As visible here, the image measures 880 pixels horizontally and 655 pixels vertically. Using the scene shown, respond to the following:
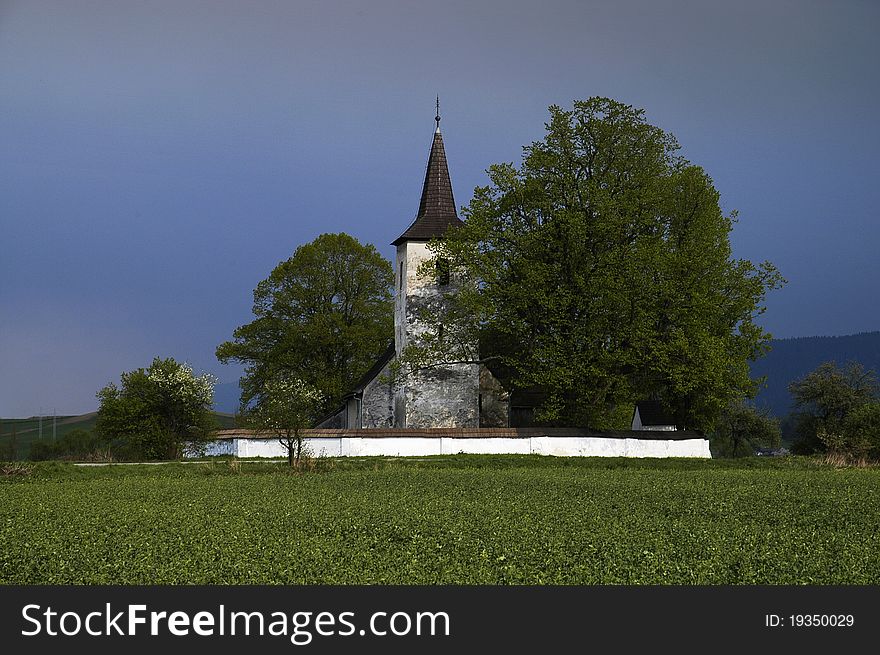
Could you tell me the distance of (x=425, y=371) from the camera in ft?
161

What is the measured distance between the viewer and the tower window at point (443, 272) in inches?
1892

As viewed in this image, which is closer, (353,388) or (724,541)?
(724,541)

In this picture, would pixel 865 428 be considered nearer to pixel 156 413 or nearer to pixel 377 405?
pixel 377 405

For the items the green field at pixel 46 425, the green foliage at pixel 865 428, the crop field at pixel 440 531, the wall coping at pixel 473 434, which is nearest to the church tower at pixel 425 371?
the wall coping at pixel 473 434

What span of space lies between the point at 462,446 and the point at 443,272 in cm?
1050

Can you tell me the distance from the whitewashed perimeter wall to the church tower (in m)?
5.72

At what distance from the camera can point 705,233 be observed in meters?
45.3

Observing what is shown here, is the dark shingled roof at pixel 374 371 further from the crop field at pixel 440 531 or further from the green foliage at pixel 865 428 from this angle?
the crop field at pixel 440 531

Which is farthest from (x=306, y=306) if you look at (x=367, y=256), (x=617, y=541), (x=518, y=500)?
(x=617, y=541)

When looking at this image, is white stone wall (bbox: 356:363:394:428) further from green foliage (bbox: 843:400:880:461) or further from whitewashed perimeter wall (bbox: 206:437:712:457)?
green foliage (bbox: 843:400:880:461)

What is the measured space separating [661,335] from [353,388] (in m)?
21.2

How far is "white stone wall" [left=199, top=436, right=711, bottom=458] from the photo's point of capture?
41.5 meters

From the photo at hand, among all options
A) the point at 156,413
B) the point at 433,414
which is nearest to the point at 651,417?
the point at 433,414

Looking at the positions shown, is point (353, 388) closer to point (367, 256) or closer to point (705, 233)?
point (367, 256)
